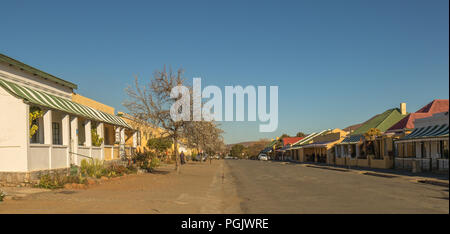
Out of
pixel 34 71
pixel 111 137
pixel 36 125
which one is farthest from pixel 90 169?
pixel 111 137

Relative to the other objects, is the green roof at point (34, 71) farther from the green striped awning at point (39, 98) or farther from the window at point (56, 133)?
the window at point (56, 133)

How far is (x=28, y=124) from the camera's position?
45.5 feet

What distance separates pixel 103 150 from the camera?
72.7 ft

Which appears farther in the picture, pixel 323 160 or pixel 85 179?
pixel 323 160

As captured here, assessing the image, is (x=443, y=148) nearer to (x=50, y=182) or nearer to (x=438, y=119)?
(x=438, y=119)

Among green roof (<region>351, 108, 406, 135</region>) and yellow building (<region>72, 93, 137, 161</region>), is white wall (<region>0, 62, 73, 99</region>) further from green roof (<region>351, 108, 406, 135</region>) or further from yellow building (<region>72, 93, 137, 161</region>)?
green roof (<region>351, 108, 406, 135</region>)

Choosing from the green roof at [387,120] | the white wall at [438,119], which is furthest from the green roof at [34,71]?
the green roof at [387,120]

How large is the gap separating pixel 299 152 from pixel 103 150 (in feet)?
177

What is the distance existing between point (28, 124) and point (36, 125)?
2.27 m

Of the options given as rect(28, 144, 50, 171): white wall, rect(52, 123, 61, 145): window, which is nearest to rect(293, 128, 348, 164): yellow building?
rect(52, 123, 61, 145): window
